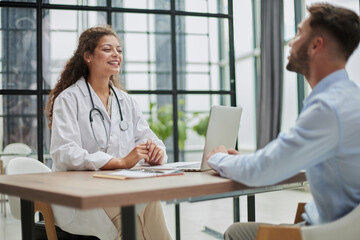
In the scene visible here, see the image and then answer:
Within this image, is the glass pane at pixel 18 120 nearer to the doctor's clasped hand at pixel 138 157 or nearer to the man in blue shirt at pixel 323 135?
the doctor's clasped hand at pixel 138 157

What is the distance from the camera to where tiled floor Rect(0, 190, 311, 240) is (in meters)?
3.84

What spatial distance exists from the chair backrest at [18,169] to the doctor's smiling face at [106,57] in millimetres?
617

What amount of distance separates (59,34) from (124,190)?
85.6 inches

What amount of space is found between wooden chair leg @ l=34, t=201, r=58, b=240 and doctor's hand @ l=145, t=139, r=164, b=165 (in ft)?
1.70

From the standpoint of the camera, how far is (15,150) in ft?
10.0

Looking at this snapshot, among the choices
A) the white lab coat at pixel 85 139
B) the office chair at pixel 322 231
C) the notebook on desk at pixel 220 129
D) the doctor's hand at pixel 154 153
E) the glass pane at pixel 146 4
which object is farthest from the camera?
the glass pane at pixel 146 4

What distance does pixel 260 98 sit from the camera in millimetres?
7414

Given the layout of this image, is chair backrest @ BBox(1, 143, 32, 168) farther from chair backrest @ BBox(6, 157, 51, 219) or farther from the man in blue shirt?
the man in blue shirt

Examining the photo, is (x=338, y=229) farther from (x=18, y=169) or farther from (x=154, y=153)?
(x=18, y=169)

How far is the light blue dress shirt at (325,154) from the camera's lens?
1206mm

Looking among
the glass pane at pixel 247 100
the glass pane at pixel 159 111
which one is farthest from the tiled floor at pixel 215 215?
the glass pane at pixel 247 100

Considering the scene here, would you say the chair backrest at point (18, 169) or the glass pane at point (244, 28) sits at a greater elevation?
the glass pane at point (244, 28)

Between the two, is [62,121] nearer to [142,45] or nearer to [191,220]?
[142,45]

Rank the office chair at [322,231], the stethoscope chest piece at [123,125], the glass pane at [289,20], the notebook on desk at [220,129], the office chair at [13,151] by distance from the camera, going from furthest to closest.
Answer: the glass pane at [289,20]
the office chair at [13,151]
the stethoscope chest piece at [123,125]
the notebook on desk at [220,129]
the office chair at [322,231]
